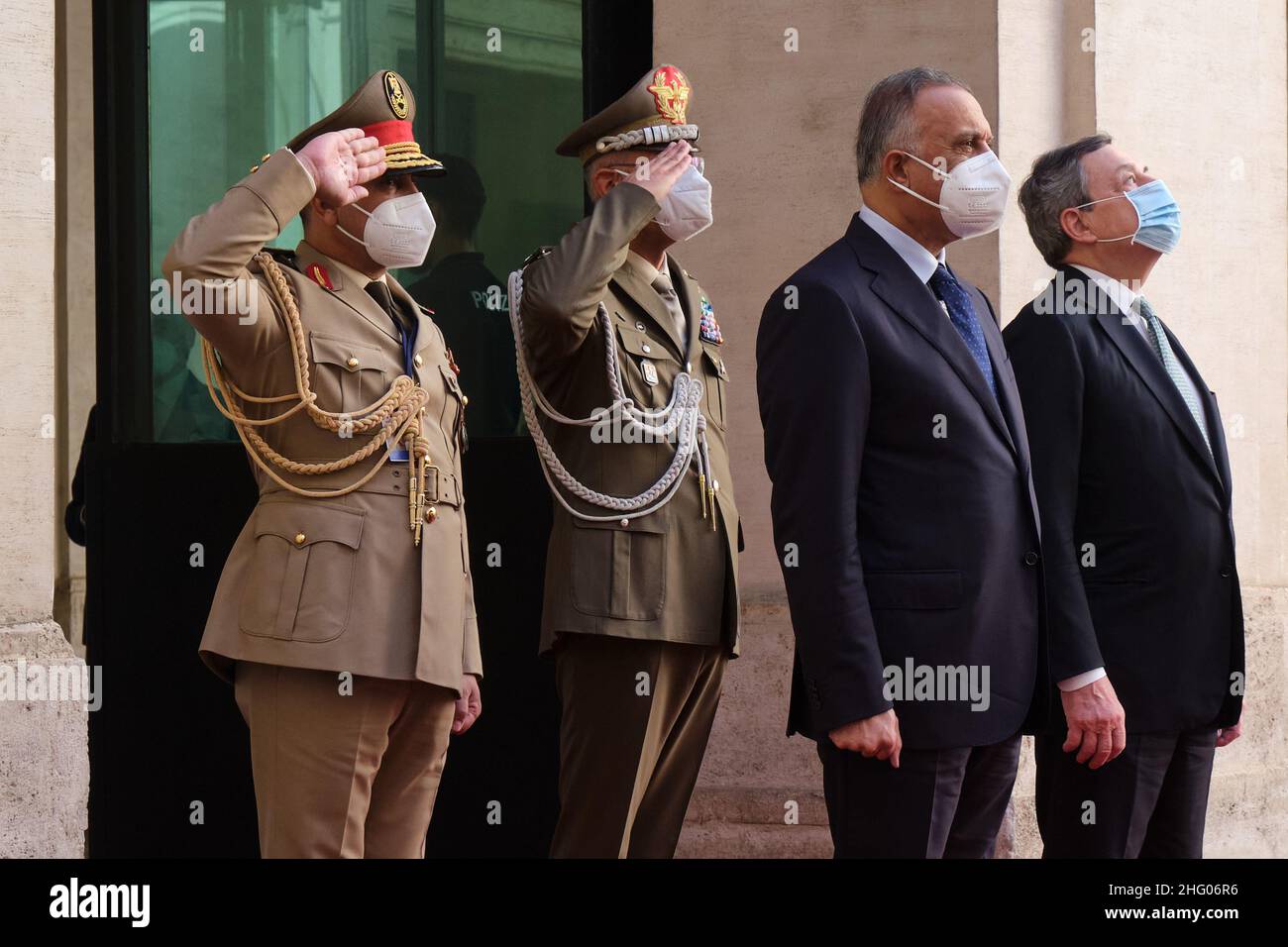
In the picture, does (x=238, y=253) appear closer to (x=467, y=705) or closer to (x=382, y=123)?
(x=382, y=123)

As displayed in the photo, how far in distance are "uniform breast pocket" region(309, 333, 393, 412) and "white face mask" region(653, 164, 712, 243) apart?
865 mm

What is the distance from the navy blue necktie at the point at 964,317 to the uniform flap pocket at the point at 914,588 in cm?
44

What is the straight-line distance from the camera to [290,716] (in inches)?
138

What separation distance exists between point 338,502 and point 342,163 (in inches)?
28.1

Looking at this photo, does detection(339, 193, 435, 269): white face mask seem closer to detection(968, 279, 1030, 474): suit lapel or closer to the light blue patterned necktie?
detection(968, 279, 1030, 474): suit lapel

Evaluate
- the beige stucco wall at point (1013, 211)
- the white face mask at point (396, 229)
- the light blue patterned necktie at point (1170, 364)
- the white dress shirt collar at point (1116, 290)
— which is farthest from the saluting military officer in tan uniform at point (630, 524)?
the beige stucco wall at point (1013, 211)

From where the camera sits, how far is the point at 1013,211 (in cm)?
566

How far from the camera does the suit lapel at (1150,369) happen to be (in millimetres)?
3900

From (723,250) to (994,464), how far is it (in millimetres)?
2470

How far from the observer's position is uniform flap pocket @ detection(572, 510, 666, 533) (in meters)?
4.00

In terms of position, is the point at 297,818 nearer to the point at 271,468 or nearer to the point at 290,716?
the point at 290,716

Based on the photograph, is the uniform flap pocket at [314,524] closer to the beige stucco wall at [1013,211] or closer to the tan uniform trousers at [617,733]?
the tan uniform trousers at [617,733]

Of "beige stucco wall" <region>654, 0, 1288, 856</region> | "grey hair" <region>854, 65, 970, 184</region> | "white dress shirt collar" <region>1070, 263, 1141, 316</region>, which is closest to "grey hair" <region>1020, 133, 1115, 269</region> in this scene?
"white dress shirt collar" <region>1070, 263, 1141, 316</region>

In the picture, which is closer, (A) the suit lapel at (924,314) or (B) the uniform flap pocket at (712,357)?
(A) the suit lapel at (924,314)
